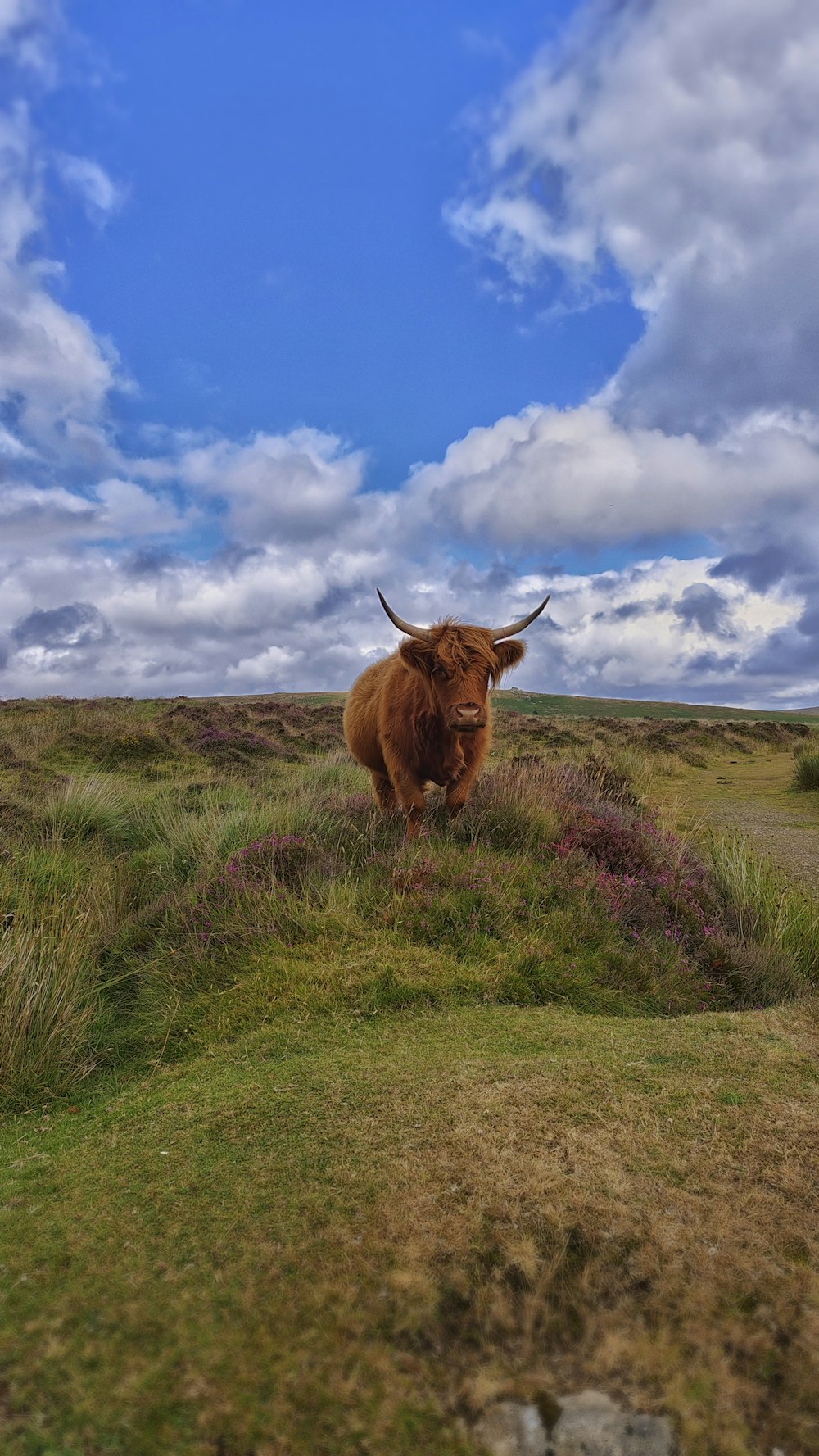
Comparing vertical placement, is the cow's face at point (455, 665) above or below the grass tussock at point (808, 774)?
above

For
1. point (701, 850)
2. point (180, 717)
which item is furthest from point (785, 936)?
point (180, 717)

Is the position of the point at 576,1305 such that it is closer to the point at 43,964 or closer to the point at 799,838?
the point at 43,964

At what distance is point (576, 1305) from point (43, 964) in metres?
4.20

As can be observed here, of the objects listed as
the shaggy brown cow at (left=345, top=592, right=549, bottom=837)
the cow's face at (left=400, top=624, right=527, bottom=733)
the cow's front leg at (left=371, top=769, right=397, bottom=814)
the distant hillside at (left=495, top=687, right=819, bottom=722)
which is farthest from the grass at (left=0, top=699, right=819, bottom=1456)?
the distant hillside at (left=495, top=687, right=819, bottom=722)

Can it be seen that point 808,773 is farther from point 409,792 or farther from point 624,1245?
point 624,1245

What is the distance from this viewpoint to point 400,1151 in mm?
2062

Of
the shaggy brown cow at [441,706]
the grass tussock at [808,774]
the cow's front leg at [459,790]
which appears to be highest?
the shaggy brown cow at [441,706]

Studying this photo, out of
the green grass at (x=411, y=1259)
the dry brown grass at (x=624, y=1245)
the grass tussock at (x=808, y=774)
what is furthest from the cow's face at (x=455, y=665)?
the grass tussock at (x=808, y=774)

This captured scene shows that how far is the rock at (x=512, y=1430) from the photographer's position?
3.56ft

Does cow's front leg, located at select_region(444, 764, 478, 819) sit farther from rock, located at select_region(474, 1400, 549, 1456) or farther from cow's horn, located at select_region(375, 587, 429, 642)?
rock, located at select_region(474, 1400, 549, 1456)

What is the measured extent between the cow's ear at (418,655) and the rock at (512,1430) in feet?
19.3

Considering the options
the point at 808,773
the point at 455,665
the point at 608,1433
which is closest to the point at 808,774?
the point at 808,773

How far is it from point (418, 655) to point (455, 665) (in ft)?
1.53

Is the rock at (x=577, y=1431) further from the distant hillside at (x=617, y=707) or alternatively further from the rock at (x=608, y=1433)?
the distant hillside at (x=617, y=707)
